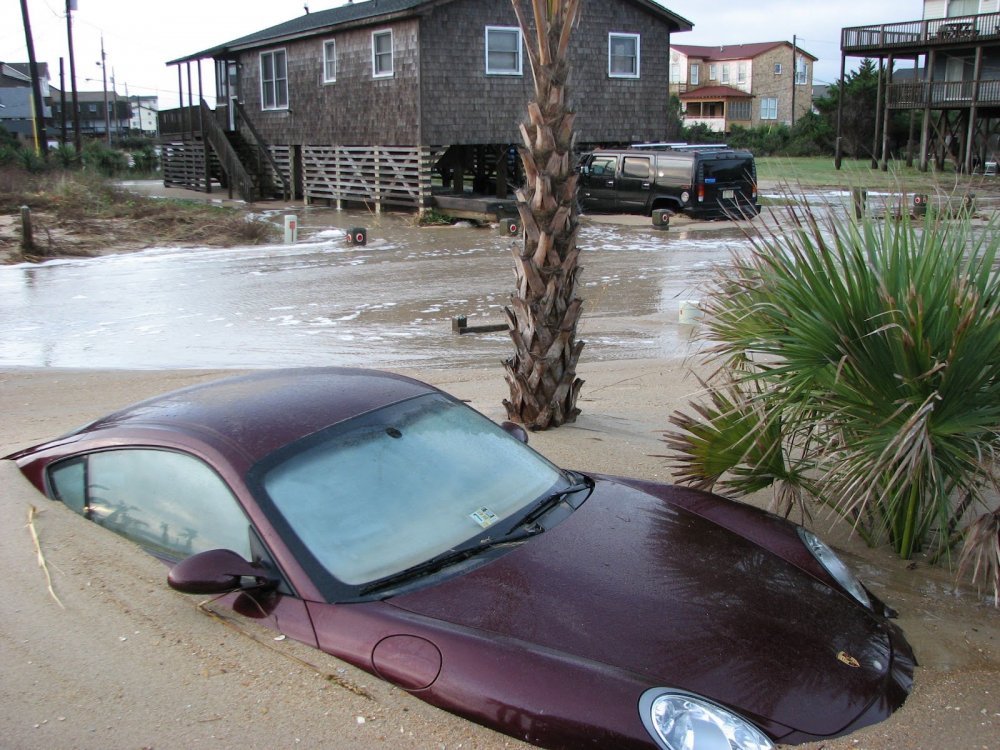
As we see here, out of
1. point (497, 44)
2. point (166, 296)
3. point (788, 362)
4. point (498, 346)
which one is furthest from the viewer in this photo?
point (497, 44)

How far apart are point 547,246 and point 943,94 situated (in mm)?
38147

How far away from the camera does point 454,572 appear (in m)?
3.25

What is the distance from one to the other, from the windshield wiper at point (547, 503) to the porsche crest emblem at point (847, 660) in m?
1.11

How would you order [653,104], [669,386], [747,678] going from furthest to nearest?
[653,104] → [669,386] → [747,678]

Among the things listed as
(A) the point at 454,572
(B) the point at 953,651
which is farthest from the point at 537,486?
(B) the point at 953,651

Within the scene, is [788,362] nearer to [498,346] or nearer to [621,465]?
[621,465]

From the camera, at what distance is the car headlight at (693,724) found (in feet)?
8.47

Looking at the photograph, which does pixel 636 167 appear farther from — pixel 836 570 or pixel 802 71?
pixel 802 71

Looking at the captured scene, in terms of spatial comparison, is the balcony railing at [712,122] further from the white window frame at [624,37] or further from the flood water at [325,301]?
the flood water at [325,301]

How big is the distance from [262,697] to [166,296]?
1363 centimetres

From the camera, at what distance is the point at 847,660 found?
3.14 meters

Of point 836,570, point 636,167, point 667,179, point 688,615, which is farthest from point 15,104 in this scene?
point 688,615

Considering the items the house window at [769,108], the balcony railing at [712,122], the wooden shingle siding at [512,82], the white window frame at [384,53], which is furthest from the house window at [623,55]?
the house window at [769,108]

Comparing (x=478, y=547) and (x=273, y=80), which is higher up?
(x=273, y=80)
